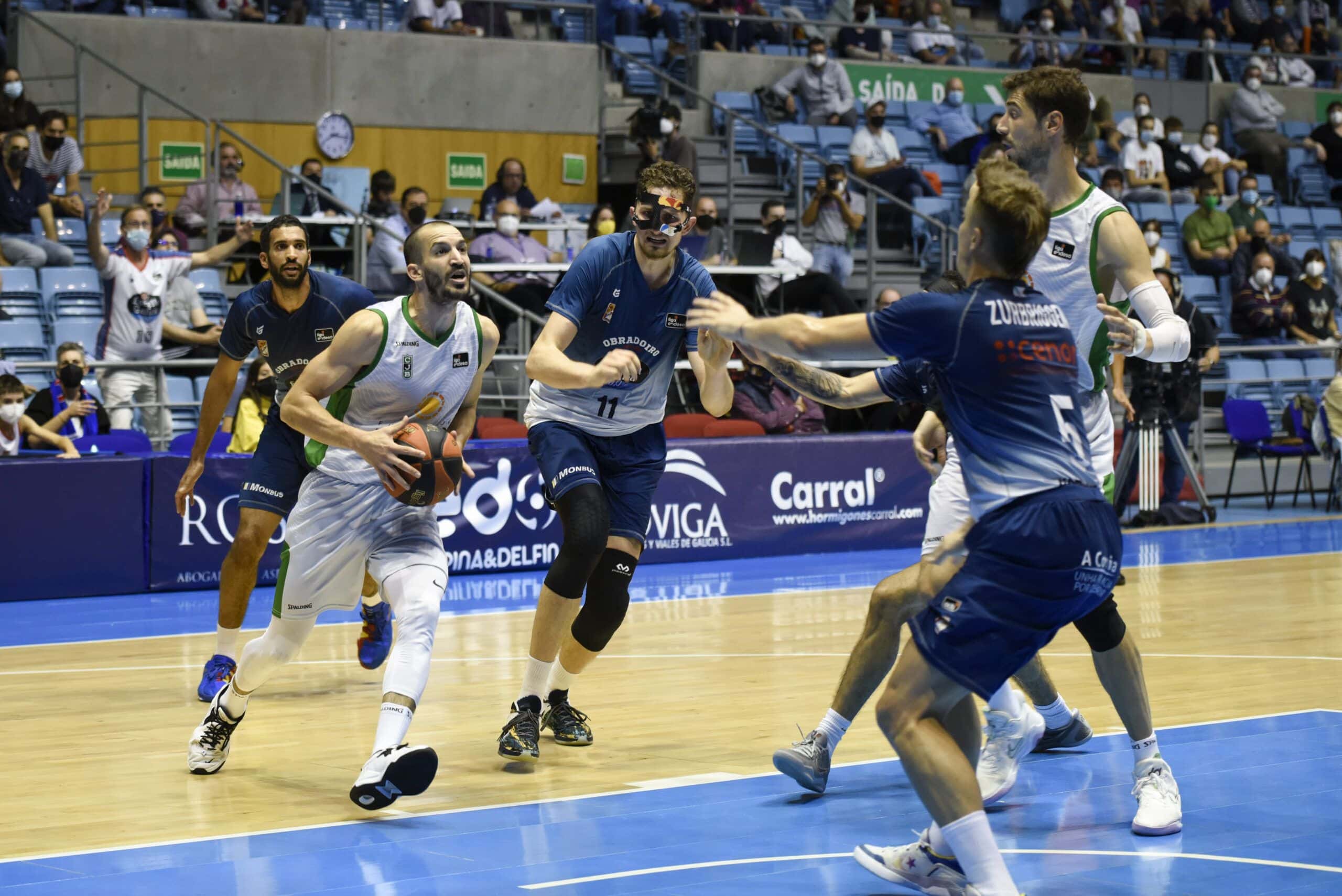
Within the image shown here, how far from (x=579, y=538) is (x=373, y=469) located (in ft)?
2.84

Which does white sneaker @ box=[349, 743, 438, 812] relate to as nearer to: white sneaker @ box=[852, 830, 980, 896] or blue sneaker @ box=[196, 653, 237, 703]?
white sneaker @ box=[852, 830, 980, 896]

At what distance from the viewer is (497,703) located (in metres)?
7.74

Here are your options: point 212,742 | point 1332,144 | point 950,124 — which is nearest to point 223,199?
point 950,124

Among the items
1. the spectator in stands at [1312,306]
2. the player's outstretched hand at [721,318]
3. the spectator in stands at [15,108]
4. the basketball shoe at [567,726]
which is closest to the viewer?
the player's outstretched hand at [721,318]

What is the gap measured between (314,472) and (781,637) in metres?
4.07

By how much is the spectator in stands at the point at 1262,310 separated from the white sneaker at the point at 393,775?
16.5m

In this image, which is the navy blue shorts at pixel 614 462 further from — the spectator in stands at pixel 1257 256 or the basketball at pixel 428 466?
the spectator in stands at pixel 1257 256

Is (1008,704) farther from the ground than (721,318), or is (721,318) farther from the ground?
(721,318)

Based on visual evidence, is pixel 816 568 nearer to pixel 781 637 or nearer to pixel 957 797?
pixel 781 637

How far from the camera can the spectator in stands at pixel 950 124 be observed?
21281 millimetres

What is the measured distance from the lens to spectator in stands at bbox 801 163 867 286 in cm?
1783

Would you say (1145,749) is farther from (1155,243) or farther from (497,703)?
(1155,243)

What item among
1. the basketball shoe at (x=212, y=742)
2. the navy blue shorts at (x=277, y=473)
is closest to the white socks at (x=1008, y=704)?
the basketball shoe at (x=212, y=742)

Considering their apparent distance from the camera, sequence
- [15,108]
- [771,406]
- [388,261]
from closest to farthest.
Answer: [771,406], [388,261], [15,108]
